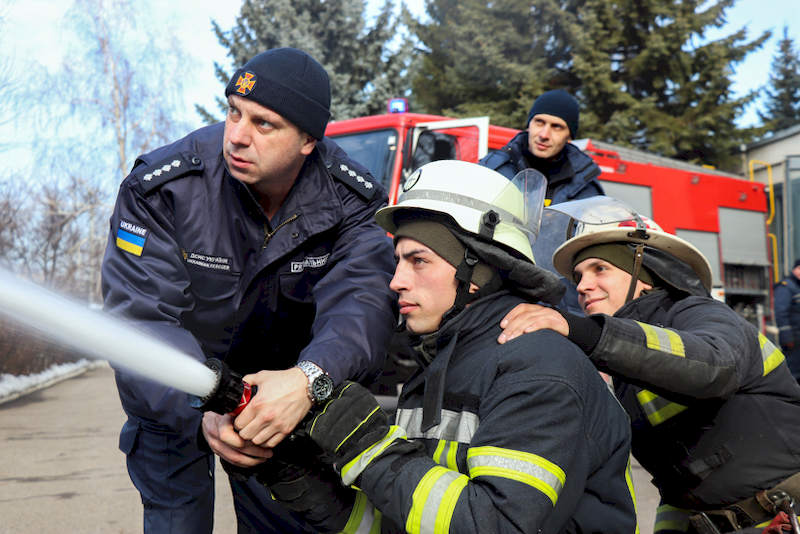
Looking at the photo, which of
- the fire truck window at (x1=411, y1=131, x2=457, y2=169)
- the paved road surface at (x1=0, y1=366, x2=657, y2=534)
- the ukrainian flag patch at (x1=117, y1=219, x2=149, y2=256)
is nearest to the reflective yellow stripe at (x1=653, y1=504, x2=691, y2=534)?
the paved road surface at (x1=0, y1=366, x2=657, y2=534)

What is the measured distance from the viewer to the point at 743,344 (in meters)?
2.29

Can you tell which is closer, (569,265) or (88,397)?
(569,265)

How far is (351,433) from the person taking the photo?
76.4 inches

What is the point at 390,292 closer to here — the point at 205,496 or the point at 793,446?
the point at 205,496

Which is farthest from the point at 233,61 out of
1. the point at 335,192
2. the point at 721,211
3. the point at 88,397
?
the point at 335,192

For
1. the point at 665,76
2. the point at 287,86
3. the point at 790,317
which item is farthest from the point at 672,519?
the point at 665,76

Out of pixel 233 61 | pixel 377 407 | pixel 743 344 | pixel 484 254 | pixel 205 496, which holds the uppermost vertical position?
pixel 233 61

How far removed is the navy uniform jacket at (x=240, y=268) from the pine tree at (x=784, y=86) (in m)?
33.5

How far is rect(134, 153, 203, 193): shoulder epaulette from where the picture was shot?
8.21 ft

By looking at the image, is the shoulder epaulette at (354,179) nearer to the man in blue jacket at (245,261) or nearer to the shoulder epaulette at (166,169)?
the man in blue jacket at (245,261)

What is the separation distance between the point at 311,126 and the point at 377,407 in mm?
1106

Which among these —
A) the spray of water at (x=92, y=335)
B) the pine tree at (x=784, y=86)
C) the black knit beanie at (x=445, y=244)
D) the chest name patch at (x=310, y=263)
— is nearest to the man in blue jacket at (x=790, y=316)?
the chest name patch at (x=310, y=263)

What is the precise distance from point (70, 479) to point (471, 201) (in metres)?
4.57

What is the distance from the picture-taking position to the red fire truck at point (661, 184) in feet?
22.6
